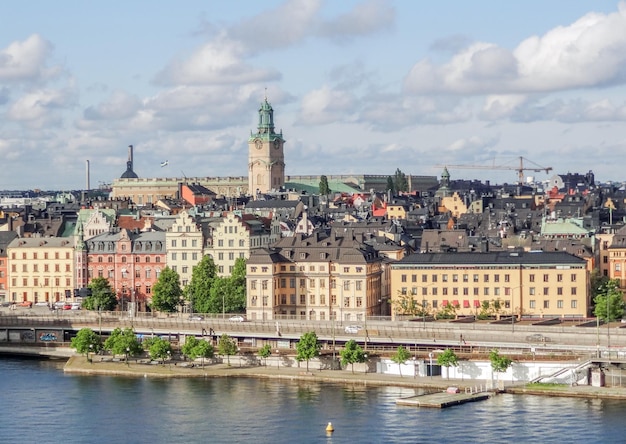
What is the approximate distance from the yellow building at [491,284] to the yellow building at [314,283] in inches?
88.0

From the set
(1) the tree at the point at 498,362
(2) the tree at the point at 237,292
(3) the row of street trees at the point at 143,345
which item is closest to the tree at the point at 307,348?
(3) the row of street trees at the point at 143,345

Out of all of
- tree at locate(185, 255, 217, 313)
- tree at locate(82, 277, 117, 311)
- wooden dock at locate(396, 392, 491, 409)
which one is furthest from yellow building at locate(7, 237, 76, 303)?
wooden dock at locate(396, 392, 491, 409)

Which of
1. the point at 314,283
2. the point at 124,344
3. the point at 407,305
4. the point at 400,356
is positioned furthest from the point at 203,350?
the point at 407,305

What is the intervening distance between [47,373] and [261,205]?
83551mm

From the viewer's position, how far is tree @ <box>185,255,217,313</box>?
122m

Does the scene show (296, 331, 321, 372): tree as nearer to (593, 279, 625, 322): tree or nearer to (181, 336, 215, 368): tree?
(181, 336, 215, 368): tree

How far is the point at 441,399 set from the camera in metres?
87.4

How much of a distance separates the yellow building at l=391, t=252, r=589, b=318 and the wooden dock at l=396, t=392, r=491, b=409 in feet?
81.4

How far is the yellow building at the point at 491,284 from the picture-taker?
376ft

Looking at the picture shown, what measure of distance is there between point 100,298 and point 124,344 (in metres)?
22.5

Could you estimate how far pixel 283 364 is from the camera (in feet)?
334

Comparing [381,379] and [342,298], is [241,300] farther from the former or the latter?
[381,379]

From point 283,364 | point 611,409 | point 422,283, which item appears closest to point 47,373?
point 283,364

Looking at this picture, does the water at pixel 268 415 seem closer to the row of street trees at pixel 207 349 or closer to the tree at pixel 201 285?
the row of street trees at pixel 207 349
